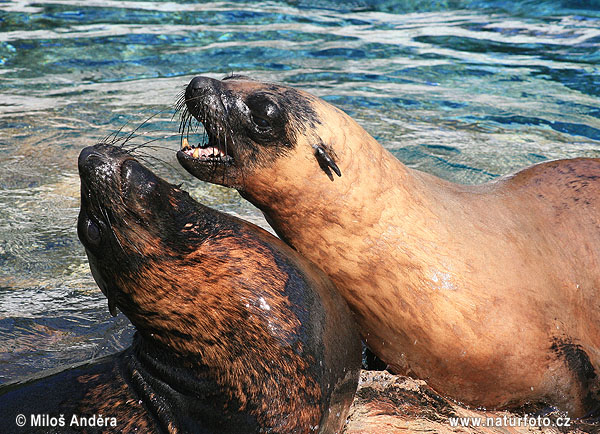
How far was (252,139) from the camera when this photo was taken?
3652mm

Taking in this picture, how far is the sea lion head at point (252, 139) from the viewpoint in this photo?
3621 mm

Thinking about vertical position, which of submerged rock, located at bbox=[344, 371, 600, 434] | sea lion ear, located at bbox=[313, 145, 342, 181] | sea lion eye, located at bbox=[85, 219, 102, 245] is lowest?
submerged rock, located at bbox=[344, 371, 600, 434]

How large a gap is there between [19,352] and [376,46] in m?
7.33

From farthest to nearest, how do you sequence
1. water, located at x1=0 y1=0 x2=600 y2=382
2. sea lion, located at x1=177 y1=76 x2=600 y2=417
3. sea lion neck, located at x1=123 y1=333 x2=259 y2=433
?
1. water, located at x1=0 y1=0 x2=600 y2=382
2. sea lion, located at x1=177 y1=76 x2=600 y2=417
3. sea lion neck, located at x1=123 y1=333 x2=259 y2=433

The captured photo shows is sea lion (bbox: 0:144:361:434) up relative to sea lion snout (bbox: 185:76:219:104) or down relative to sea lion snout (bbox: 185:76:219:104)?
down

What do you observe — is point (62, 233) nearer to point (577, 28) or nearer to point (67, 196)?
point (67, 196)

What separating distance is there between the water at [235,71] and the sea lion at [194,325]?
0.72m

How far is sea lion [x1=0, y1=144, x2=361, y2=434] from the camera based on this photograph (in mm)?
3141

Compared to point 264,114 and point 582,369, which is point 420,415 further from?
point 264,114

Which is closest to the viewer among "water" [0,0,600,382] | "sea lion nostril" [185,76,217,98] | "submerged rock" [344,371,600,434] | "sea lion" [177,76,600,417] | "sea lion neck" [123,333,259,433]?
"sea lion neck" [123,333,259,433]

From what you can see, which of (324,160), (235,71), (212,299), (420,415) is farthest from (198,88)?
(235,71)

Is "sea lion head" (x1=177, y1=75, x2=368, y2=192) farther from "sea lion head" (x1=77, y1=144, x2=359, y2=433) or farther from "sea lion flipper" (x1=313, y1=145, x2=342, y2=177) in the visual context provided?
"sea lion head" (x1=77, y1=144, x2=359, y2=433)

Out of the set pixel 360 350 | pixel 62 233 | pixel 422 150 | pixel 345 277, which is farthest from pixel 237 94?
pixel 422 150

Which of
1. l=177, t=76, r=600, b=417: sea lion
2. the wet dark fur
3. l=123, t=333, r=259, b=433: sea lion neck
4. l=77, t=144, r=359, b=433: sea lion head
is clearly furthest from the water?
the wet dark fur
